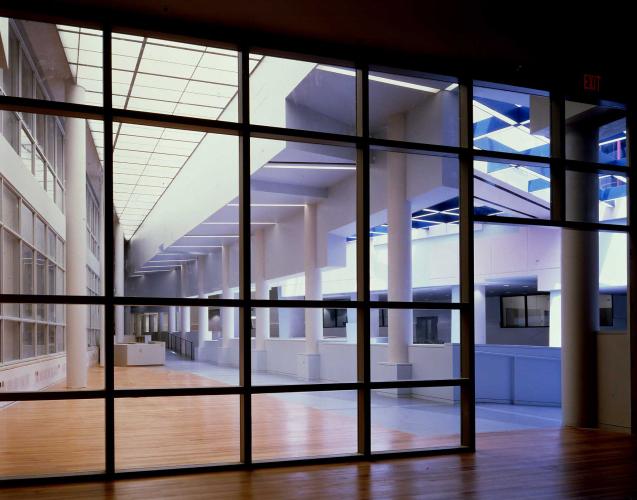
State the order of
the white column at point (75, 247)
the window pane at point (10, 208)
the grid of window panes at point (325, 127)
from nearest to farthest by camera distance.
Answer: the grid of window panes at point (325, 127) → the window pane at point (10, 208) → the white column at point (75, 247)

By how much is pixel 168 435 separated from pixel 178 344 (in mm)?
31490

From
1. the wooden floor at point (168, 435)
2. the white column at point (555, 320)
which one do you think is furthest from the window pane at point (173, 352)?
the white column at point (555, 320)

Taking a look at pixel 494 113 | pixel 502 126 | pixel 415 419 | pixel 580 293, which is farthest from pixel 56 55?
pixel 580 293

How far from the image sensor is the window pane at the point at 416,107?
1180 centimetres

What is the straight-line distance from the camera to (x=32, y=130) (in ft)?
49.5

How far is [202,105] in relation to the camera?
15039 millimetres

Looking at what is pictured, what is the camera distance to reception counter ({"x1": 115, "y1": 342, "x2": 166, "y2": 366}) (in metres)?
27.2

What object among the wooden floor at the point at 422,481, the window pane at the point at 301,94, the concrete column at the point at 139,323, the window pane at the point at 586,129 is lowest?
the concrete column at the point at 139,323

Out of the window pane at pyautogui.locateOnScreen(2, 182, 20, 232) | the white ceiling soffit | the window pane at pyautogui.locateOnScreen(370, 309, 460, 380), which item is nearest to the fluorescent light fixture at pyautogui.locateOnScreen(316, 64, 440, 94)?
the white ceiling soffit

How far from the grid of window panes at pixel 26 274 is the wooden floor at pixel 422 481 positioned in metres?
7.64

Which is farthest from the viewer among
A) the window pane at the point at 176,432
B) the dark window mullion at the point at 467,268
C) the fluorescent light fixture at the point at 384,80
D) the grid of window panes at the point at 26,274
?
the grid of window panes at the point at 26,274

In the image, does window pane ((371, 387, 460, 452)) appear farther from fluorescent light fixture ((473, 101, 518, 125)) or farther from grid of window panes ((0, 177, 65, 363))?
grid of window panes ((0, 177, 65, 363))

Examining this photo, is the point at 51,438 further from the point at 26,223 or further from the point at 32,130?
the point at 32,130

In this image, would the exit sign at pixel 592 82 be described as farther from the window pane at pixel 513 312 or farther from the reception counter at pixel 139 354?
the reception counter at pixel 139 354
